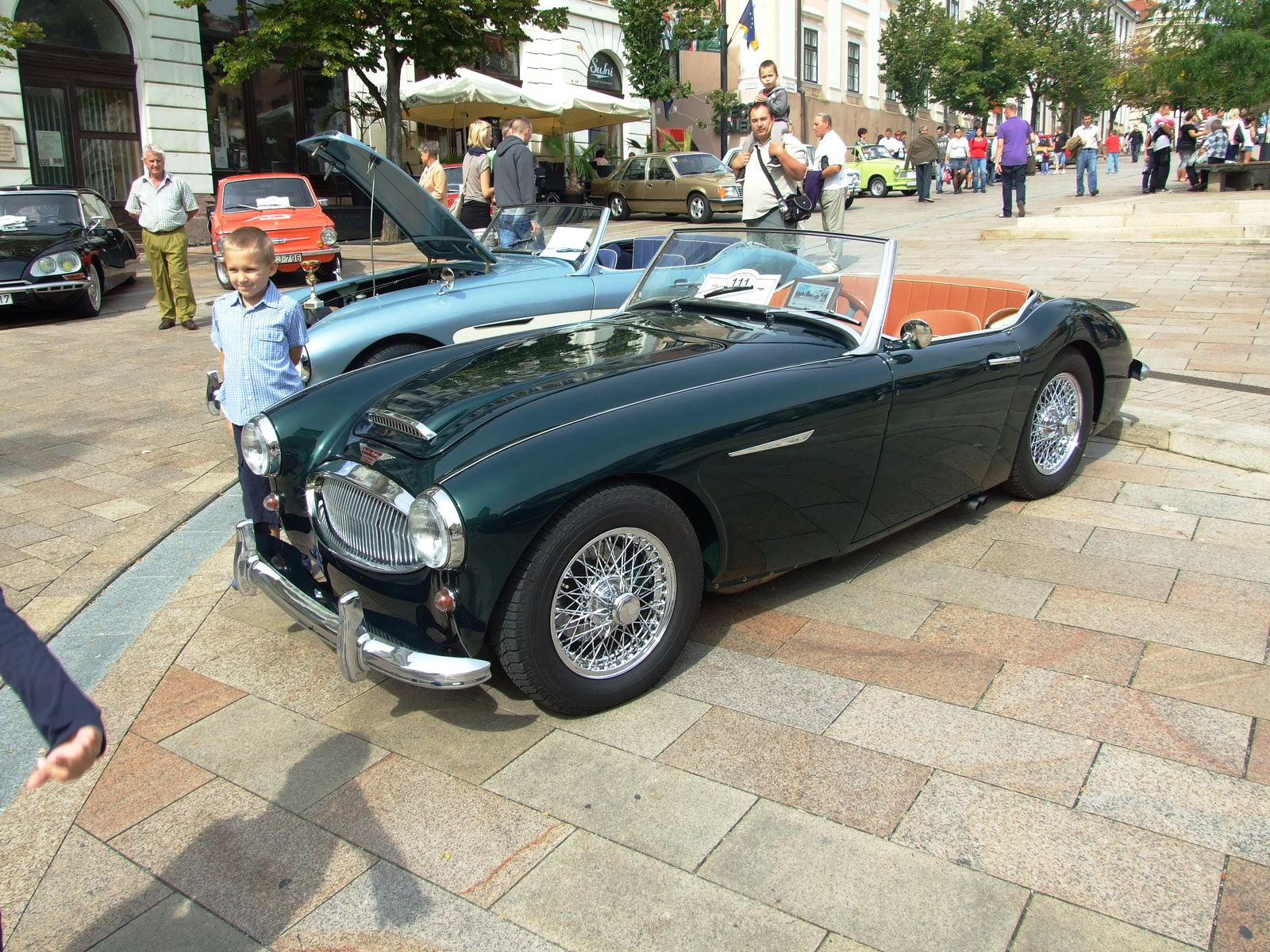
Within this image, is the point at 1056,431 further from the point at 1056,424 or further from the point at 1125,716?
the point at 1125,716

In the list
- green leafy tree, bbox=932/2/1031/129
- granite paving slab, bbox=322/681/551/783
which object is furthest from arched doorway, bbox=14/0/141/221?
green leafy tree, bbox=932/2/1031/129

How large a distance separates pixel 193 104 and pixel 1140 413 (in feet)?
64.8

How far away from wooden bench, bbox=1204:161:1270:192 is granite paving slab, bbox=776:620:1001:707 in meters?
22.8

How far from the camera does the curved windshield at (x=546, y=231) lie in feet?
24.0

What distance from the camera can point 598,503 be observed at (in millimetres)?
2965

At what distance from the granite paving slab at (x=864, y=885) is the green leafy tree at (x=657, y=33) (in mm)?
31795

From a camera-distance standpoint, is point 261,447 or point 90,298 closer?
point 261,447

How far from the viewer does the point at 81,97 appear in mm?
18969

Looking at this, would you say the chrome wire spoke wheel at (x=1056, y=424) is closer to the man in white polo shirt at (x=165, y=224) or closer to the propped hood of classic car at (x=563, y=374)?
the propped hood of classic car at (x=563, y=374)

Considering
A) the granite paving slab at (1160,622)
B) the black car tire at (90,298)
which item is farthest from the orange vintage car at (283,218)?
the granite paving slab at (1160,622)

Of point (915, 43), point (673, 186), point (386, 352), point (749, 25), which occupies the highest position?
point (915, 43)

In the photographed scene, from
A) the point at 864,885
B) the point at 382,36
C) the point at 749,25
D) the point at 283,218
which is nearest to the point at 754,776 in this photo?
the point at 864,885

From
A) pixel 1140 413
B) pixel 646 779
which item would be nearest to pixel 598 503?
pixel 646 779

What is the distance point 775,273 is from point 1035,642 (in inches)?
72.7
